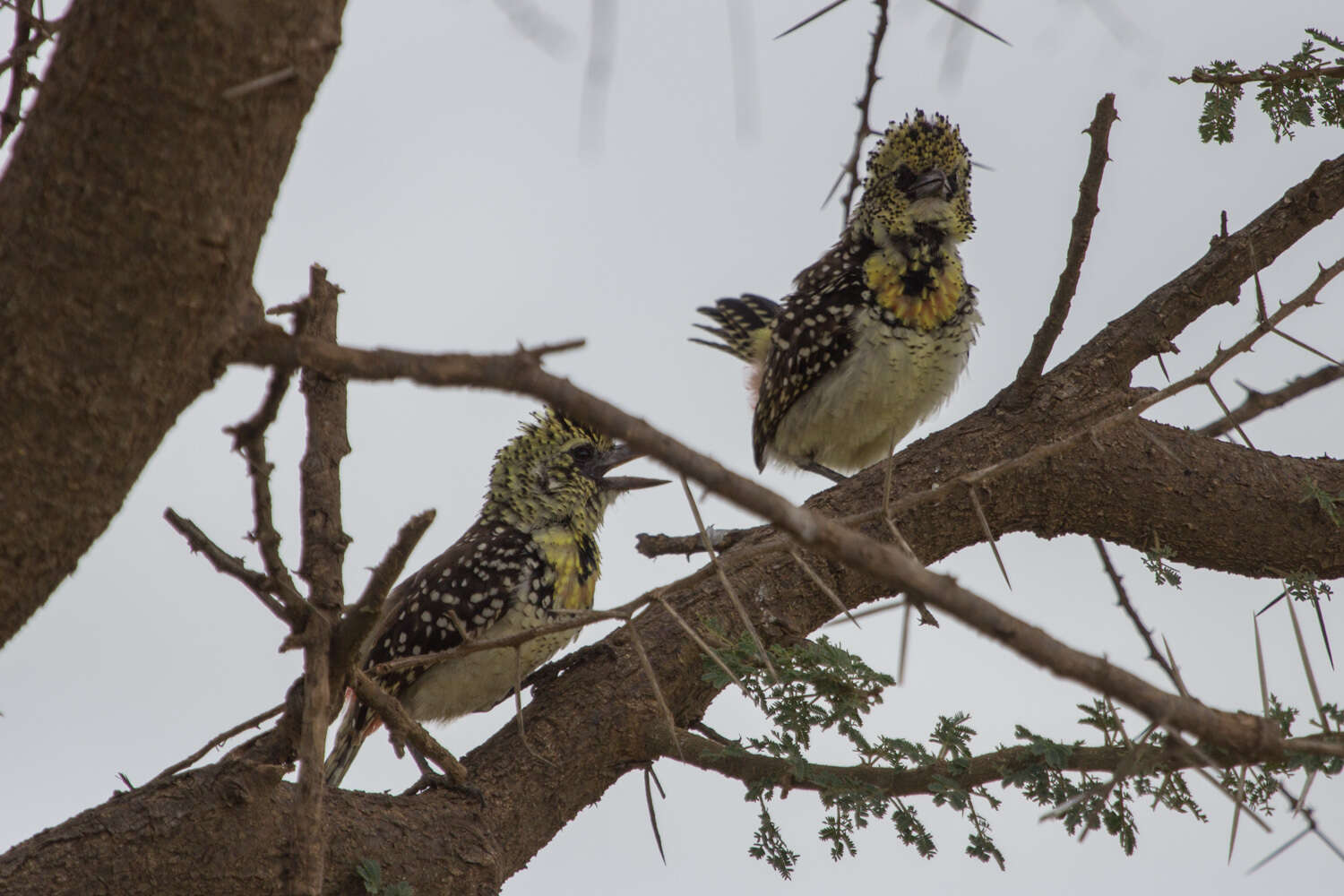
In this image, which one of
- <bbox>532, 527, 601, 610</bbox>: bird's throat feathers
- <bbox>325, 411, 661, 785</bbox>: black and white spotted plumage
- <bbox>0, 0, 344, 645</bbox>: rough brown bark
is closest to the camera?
<bbox>0, 0, 344, 645</bbox>: rough brown bark

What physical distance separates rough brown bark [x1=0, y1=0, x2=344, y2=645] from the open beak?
340cm

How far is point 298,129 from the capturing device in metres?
1.53

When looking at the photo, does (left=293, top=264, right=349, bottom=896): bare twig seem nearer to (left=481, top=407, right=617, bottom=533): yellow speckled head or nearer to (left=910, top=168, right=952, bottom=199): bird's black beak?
(left=481, top=407, right=617, bottom=533): yellow speckled head

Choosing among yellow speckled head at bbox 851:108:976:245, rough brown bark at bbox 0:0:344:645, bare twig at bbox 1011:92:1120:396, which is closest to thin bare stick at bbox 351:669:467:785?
rough brown bark at bbox 0:0:344:645

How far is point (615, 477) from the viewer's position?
4949mm

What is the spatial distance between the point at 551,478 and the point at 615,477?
10.4 inches

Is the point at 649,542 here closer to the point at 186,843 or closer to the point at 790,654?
the point at 790,654

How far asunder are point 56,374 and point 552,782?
6.67 ft

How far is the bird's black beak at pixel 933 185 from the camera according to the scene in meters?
5.02

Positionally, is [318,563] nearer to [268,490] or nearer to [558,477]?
[268,490]

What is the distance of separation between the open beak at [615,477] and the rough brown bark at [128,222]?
3396mm

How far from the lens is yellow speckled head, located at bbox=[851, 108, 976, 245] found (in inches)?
199

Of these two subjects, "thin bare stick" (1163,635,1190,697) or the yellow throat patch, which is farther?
the yellow throat patch

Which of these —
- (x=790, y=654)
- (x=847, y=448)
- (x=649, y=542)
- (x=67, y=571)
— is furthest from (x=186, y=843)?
(x=847, y=448)
